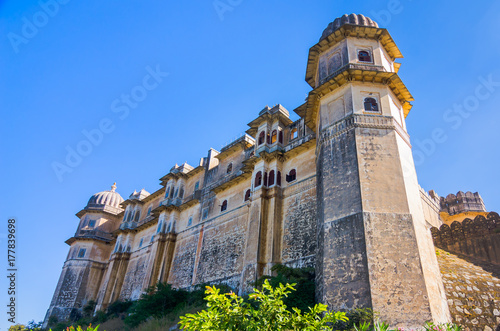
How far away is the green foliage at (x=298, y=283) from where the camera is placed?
503 inches

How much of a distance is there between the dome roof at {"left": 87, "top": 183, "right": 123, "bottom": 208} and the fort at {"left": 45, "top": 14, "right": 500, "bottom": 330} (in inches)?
295

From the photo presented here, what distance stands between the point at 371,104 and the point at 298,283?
7.73 meters

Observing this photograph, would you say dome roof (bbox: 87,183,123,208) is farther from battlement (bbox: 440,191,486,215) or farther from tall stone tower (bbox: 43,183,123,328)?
battlement (bbox: 440,191,486,215)

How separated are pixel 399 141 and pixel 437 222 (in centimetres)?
1083

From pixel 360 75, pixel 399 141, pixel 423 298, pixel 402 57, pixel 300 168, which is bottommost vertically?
pixel 423 298

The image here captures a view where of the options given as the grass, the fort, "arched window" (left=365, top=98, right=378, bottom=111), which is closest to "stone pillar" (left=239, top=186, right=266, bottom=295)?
the fort

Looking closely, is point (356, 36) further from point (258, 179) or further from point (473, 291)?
point (473, 291)

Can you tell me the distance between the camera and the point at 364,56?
1666cm

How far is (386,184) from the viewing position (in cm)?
1266

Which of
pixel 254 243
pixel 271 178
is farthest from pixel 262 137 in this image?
pixel 254 243

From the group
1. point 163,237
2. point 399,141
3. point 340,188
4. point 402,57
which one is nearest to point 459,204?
point 402,57

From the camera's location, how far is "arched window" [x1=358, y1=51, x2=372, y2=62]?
54.2 ft

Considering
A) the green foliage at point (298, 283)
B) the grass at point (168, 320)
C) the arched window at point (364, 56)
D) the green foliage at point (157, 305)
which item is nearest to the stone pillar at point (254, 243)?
the green foliage at point (298, 283)

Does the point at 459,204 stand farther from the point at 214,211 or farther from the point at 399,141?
the point at 214,211
